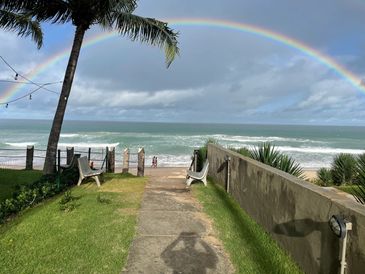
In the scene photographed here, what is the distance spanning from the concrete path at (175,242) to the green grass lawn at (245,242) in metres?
0.15

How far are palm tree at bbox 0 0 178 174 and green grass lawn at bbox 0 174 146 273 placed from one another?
122 inches

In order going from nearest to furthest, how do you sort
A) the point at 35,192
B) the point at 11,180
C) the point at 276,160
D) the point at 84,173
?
the point at 35,192, the point at 276,160, the point at 84,173, the point at 11,180

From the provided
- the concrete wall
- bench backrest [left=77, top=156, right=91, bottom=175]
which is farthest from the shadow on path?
bench backrest [left=77, top=156, right=91, bottom=175]

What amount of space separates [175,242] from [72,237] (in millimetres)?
1394

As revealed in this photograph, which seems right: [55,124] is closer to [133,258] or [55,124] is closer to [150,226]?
[150,226]

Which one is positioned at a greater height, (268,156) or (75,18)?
(75,18)

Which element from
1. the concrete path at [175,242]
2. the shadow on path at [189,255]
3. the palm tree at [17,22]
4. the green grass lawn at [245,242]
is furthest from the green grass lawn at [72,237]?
the palm tree at [17,22]

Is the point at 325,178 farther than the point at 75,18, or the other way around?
the point at 325,178

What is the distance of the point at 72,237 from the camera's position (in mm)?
5391

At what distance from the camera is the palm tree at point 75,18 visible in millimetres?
10484

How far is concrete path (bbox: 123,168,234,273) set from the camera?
444cm

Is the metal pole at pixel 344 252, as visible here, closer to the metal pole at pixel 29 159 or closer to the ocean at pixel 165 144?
the metal pole at pixel 29 159

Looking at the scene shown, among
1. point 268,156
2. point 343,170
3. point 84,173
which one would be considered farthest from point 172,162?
point 268,156

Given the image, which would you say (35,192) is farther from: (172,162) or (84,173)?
(172,162)
